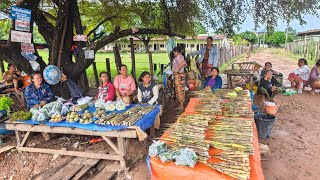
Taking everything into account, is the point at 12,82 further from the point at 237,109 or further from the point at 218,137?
the point at 218,137

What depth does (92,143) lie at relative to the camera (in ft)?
15.9

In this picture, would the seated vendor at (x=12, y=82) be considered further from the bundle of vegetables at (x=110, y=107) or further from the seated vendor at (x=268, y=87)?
the seated vendor at (x=268, y=87)

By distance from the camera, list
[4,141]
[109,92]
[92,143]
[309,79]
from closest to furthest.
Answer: [92,143], [4,141], [109,92], [309,79]

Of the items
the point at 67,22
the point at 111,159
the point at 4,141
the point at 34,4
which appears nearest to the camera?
the point at 111,159

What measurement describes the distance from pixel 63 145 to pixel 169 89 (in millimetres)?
3588

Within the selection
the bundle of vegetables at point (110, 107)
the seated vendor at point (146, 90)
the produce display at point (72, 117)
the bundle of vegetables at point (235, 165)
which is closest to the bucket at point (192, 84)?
the seated vendor at point (146, 90)

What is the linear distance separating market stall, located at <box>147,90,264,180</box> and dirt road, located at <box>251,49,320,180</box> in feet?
3.16

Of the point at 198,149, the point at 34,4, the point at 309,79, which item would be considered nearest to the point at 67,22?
the point at 34,4

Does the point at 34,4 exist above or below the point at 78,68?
above

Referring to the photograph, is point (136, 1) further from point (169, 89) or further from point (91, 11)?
point (169, 89)

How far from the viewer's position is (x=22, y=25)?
Result: 5.13 metres

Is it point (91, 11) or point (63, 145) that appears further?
point (91, 11)

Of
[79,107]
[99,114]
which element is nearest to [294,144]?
[99,114]

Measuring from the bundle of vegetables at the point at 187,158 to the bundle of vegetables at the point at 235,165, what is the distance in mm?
187
